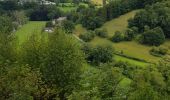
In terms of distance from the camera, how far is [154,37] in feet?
292

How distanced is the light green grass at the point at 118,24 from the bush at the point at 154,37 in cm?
757

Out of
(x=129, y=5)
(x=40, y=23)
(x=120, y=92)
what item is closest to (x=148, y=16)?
(x=129, y=5)

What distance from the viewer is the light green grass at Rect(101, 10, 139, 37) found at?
98.0m

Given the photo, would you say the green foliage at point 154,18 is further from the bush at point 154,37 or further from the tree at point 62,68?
the tree at point 62,68

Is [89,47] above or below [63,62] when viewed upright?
below

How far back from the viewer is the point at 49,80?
4072 centimetres

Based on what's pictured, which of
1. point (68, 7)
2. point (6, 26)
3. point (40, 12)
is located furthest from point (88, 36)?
point (68, 7)

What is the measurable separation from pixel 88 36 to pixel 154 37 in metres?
12.6

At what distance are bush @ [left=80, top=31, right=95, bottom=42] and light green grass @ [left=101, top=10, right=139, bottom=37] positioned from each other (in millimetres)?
3665

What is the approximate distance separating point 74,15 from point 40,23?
445 inches

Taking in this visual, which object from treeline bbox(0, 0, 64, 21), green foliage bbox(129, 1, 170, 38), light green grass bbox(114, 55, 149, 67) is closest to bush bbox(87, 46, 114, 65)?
light green grass bbox(114, 55, 149, 67)

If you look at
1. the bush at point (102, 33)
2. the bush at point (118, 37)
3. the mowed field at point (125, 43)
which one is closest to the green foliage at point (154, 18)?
the mowed field at point (125, 43)

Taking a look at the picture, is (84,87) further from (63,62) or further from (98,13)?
(98,13)

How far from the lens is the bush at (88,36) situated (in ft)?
305
